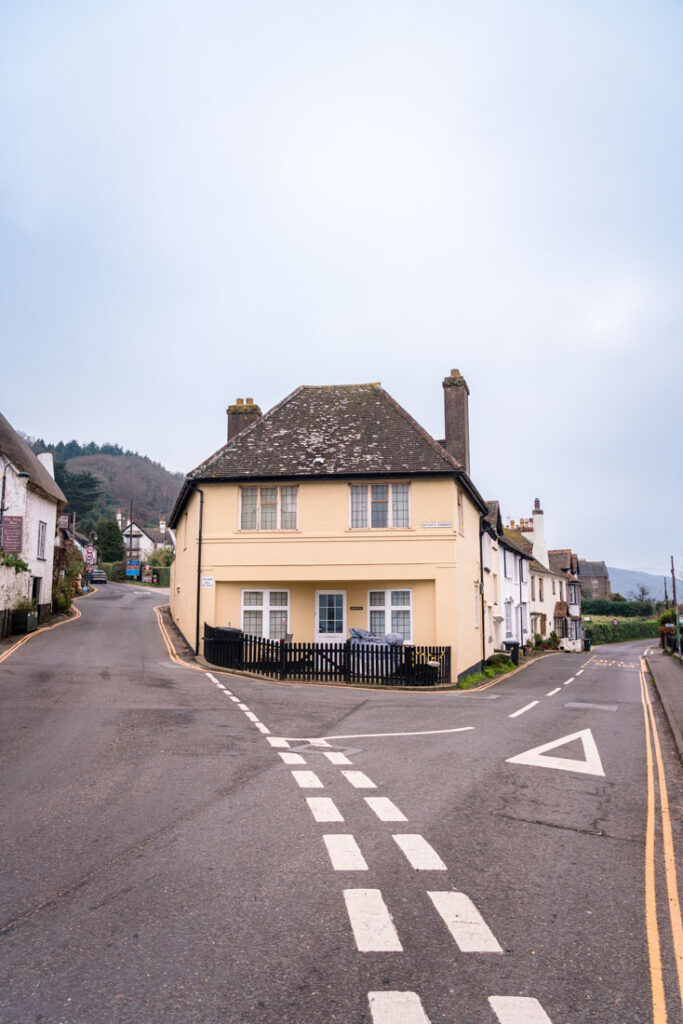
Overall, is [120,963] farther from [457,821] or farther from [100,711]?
[100,711]

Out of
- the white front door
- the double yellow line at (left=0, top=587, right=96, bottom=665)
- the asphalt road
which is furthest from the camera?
the white front door

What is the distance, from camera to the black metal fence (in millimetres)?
22078

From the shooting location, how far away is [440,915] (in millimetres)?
4867

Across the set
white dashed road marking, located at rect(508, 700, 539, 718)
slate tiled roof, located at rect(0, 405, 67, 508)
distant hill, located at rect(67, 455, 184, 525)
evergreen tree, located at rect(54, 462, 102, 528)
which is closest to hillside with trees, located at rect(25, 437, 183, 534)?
distant hill, located at rect(67, 455, 184, 525)

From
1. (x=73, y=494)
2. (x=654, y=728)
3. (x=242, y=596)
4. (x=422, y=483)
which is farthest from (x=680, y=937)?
(x=73, y=494)

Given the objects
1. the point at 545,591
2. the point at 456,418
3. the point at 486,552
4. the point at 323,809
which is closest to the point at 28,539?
the point at 456,418

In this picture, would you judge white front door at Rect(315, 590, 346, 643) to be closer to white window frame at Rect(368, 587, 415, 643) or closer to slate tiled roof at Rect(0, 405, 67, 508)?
white window frame at Rect(368, 587, 415, 643)

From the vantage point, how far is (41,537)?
33.8 metres

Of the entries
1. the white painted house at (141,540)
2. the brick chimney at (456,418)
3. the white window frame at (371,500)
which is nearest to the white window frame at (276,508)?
the white window frame at (371,500)

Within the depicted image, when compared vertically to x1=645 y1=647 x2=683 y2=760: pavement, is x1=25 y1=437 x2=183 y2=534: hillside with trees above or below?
above

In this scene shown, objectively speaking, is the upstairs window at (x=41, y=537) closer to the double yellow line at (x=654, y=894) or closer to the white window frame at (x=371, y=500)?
the white window frame at (x=371, y=500)

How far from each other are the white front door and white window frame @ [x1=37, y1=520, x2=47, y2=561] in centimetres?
1494

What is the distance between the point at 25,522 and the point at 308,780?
85.4ft

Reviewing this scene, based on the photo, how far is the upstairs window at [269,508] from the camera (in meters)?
25.5
